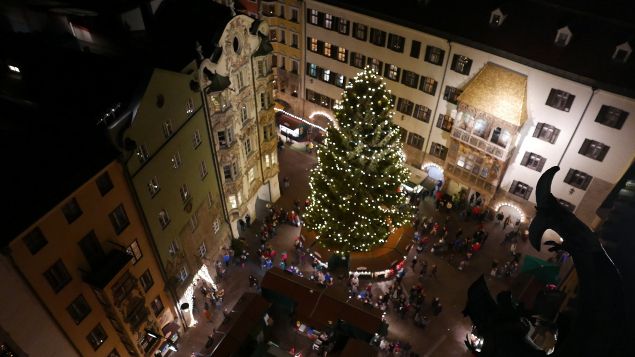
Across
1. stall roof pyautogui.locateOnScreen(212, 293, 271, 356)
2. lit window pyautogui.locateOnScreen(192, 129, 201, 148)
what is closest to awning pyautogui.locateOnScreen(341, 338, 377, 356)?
stall roof pyautogui.locateOnScreen(212, 293, 271, 356)

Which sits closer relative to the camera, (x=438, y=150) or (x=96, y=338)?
(x=96, y=338)

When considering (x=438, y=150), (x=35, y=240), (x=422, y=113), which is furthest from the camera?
(x=438, y=150)

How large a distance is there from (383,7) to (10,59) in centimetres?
3002

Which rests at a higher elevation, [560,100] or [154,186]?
[560,100]

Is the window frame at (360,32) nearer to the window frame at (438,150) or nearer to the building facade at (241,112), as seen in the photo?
the building facade at (241,112)

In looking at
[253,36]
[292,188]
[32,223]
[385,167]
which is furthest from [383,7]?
[32,223]

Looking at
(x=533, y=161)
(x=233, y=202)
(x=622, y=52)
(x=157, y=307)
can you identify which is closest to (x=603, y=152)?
(x=533, y=161)

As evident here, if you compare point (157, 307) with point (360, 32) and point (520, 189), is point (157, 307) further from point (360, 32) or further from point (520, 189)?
point (520, 189)

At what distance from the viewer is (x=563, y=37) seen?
36500mm

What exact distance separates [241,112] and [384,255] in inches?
706

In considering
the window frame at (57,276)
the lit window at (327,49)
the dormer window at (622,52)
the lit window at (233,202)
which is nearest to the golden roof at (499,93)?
the dormer window at (622,52)

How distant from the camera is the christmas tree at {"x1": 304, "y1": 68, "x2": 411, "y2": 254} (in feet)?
103

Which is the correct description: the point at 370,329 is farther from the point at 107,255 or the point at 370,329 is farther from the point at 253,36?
the point at 253,36

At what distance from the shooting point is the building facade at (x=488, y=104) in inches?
1401
